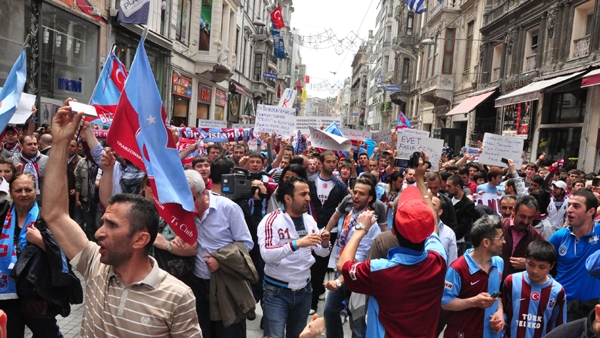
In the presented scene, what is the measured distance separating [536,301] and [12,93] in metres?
4.65

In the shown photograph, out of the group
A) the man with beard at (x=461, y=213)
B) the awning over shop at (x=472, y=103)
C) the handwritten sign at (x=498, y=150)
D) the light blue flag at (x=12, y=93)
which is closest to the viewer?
the light blue flag at (x=12, y=93)

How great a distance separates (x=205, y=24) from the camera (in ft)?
75.8

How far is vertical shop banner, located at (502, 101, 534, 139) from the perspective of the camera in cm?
1773

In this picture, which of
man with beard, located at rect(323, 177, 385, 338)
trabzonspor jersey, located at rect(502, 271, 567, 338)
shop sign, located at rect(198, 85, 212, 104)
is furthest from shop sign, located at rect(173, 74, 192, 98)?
trabzonspor jersey, located at rect(502, 271, 567, 338)

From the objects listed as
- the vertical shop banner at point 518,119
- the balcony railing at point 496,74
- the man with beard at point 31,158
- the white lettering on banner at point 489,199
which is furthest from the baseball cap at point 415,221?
the balcony railing at point 496,74

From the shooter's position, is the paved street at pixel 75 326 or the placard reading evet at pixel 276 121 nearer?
the paved street at pixel 75 326

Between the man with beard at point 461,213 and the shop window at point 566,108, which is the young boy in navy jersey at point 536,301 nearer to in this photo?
the man with beard at point 461,213

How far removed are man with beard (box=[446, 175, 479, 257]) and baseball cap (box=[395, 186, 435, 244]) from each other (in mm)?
3569

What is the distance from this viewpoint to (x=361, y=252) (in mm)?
4398

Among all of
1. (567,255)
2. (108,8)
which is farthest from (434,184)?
(108,8)

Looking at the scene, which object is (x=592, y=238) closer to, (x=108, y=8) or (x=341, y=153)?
(x=341, y=153)

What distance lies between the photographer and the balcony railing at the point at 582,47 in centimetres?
1412

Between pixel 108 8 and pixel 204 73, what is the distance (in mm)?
9574

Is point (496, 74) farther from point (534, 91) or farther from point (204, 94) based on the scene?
point (204, 94)
